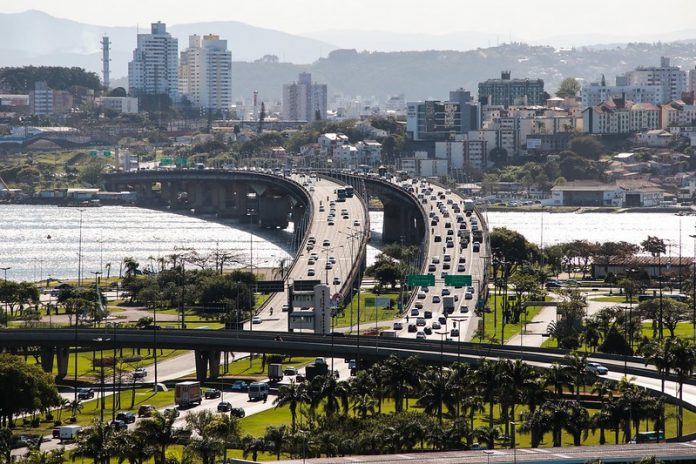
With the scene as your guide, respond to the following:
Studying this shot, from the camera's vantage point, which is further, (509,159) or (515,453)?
(509,159)

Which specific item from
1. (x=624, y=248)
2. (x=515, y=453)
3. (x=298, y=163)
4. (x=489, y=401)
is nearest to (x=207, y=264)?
(x=624, y=248)

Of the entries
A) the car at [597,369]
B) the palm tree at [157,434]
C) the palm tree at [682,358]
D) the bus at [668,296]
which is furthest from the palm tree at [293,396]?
the bus at [668,296]

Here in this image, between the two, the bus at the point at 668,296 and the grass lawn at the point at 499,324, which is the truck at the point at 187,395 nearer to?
the grass lawn at the point at 499,324

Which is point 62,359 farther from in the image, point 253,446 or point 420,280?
point 420,280

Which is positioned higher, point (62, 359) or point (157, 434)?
point (62, 359)

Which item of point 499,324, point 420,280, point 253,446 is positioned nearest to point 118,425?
point 253,446

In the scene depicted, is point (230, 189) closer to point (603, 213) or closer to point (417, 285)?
point (603, 213)
